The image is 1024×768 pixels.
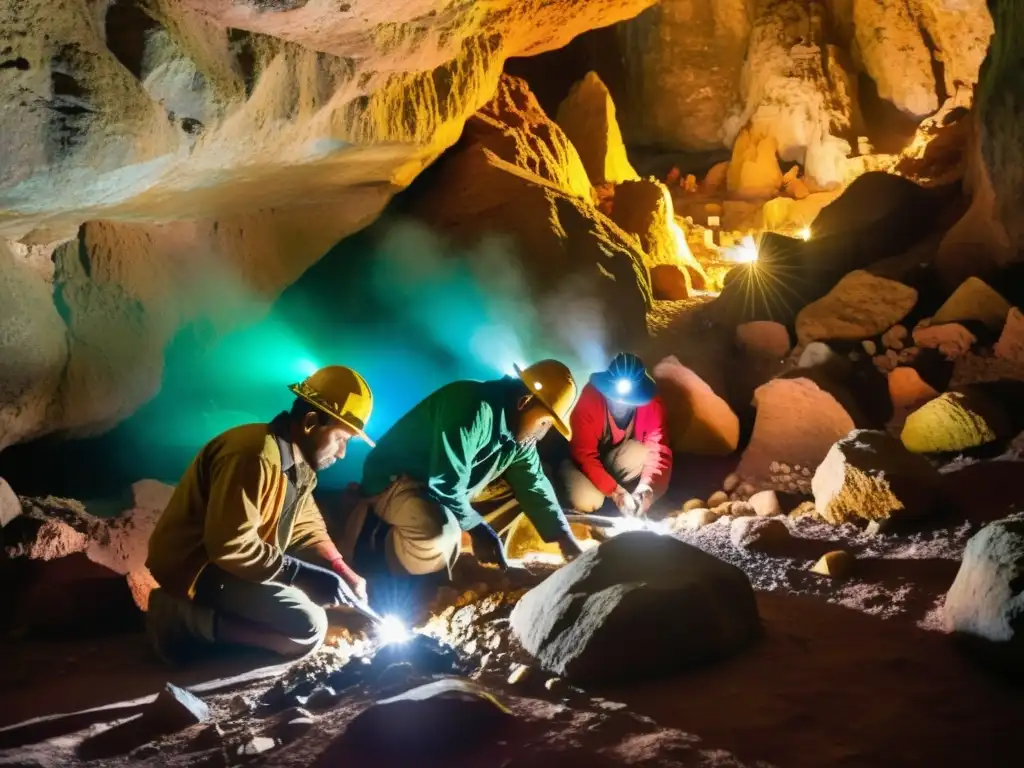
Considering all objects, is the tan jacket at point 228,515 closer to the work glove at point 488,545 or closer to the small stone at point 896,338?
the work glove at point 488,545

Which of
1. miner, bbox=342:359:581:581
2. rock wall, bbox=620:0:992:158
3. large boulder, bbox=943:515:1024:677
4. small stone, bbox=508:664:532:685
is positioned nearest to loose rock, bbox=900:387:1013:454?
large boulder, bbox=943:515:1024:677

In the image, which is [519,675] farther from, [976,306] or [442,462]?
[976,306]

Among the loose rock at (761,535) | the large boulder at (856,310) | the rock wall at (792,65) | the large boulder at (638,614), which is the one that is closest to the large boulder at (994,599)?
the large boulder at (638,614)

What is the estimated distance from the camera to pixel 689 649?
275 centimetres

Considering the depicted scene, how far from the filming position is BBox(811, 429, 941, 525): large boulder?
14.0 ft

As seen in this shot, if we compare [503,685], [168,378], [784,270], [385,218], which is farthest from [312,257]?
[503,685]

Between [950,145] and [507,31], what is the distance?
6415mm

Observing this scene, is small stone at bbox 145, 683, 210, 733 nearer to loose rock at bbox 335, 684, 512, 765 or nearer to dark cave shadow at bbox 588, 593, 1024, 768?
loose rock at bbox 335, 684, 512, 765

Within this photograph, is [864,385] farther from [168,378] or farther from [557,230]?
[168,378]

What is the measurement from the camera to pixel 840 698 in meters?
2.41

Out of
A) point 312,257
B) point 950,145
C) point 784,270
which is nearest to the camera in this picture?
point 312,257

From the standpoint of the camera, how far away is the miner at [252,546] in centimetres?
336

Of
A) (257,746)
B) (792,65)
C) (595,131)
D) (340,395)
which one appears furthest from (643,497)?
(792,65)

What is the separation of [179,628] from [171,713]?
0.85m
